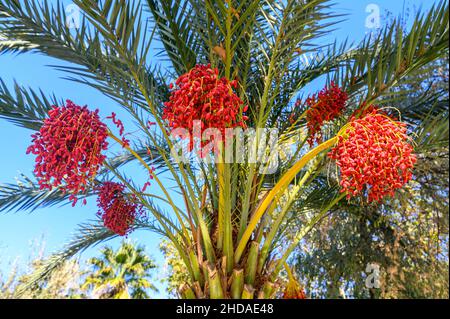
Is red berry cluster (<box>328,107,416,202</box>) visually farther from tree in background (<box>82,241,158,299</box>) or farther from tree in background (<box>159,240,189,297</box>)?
tree in background (<box>82,241,158,299</box>)

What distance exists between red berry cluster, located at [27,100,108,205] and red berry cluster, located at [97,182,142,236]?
1.02 meters

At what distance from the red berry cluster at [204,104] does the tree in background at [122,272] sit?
10.8 meters

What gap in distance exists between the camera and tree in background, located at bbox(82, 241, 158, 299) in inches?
462

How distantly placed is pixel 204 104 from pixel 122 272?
37.9ft

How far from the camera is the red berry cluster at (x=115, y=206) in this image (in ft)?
10.4

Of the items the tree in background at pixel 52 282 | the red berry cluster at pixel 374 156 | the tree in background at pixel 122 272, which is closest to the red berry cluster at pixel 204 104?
the red berry cluster at pixel 374 156

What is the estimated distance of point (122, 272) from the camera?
12.1 metres

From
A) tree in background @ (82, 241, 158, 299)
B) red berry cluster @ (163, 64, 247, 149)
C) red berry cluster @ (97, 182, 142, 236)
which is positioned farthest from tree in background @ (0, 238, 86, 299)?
red berry cluster @ (163, 64, 247, 149)

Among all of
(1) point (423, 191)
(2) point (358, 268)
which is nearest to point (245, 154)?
(1) point (423, 191)

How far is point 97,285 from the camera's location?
38.5 ft

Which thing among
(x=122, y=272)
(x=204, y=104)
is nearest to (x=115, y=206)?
(x=204, y=104)

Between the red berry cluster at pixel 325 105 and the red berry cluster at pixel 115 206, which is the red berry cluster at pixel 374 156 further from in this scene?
the red berry cluster at pixel 115 206
